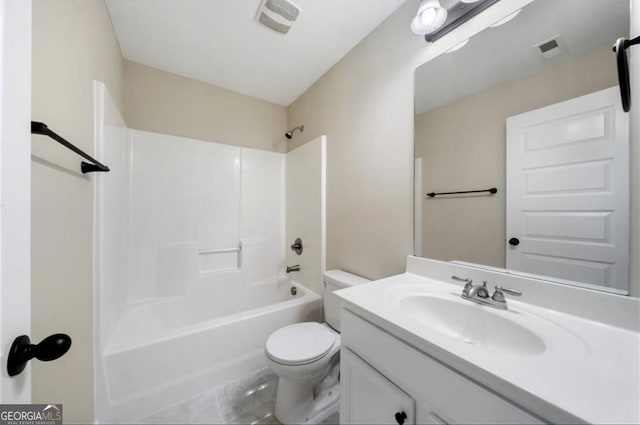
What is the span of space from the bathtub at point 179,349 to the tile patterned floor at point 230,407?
Answer: 0.05m

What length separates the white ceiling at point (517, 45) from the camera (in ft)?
2.33

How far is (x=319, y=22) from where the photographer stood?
1.37 m

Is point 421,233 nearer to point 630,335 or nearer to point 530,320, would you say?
point 530,320

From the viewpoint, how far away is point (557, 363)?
501 millimetres

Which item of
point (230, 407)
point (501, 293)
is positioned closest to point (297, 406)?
point (230, 407)

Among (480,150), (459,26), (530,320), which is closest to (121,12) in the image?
(459,26)

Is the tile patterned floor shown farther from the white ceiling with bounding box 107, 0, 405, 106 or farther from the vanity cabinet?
the white ceiling with bounding box 107, 0, 405, 106

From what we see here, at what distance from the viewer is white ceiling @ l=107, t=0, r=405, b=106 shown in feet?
4.18

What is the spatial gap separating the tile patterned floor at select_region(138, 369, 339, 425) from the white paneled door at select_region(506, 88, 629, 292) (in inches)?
53.0

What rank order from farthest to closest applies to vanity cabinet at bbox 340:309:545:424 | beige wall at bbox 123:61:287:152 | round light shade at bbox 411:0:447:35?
beige wall at bbox 123:61:287:152 → round light shade at bbox 411:0:447:35 → vanity cabinet at bbox 340:309:545:424

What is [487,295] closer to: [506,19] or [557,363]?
[557,363]

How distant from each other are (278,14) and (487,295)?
1814 millimetres

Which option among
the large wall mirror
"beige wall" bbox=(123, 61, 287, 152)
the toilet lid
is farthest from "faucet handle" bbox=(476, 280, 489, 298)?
"beige wall" bbox=(123, 61, 287, 152)

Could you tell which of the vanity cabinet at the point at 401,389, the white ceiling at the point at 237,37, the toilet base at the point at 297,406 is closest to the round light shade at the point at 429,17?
the white ceiling at the point at 237,37
